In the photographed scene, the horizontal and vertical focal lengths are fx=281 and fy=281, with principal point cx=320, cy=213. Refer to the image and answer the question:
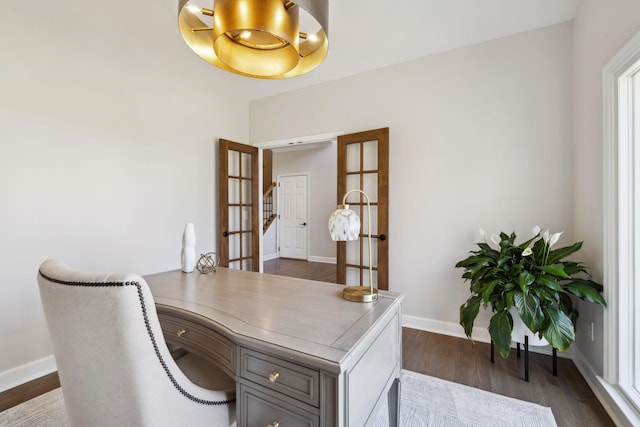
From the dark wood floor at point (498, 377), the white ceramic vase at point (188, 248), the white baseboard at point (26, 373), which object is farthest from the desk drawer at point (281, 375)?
the white baseboard at point (26, 373)

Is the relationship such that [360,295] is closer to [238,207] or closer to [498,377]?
[498,377]

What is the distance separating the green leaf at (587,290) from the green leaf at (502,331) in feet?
1.43

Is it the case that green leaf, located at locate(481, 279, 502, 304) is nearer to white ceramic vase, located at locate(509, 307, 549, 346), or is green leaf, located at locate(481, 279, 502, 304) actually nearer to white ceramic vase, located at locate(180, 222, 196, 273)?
white ceramic vase, located at locate(509, 307, 549, 346)

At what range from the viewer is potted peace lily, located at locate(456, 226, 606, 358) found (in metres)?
1.84

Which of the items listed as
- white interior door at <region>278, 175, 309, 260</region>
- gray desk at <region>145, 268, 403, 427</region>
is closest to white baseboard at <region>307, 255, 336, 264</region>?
white interior door at <region>278, 175, 309, 260</region>

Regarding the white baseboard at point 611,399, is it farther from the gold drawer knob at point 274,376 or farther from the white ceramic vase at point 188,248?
the white ceramic vase at point 188,248

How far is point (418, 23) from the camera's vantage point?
2.62m

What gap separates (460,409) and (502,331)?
0.58m

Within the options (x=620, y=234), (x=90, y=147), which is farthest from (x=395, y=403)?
(x=90, y=147)

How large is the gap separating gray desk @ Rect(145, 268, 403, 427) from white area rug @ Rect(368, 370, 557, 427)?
0.41 m

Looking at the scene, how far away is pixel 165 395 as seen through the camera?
884 mm

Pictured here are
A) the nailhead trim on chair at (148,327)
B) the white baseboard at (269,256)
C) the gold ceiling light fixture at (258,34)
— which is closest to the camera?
the nailhead trim on chair at (148,327)

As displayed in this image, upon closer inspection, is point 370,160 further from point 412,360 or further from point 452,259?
point 412,360

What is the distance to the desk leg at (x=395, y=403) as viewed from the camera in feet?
4.69
